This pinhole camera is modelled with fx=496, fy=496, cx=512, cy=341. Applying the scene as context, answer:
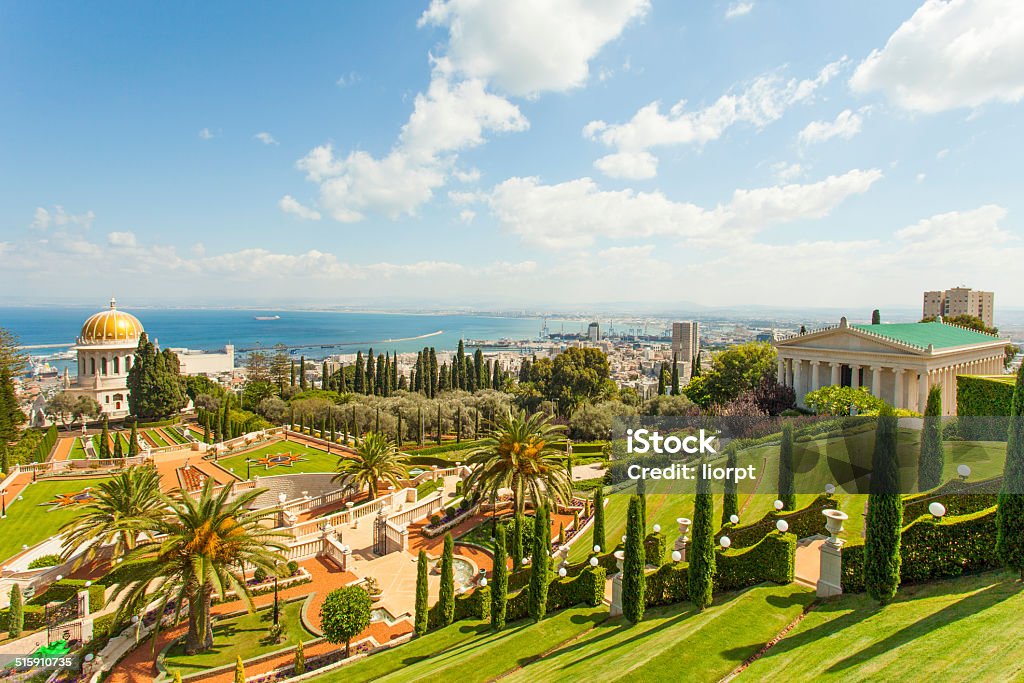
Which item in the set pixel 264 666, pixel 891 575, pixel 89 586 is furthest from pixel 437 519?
pixel 891 575

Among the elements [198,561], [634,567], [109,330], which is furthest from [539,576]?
[109,330]

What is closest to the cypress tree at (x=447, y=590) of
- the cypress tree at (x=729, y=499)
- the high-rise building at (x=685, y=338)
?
the cypress tree at (x=729, y=499)

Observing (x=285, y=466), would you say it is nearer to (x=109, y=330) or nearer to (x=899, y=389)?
(x=109, y=330)

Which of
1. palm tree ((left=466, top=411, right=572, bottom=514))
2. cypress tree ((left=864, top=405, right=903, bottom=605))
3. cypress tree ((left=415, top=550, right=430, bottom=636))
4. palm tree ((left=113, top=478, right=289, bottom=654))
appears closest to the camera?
cypress tree ((left=864, top=405, right=903, bottom=605))

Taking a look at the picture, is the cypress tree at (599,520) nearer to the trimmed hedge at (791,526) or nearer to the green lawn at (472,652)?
the green lawn at (472,652)

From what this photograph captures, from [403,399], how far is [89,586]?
115 ft

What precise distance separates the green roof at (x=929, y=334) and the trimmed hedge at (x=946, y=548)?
105ft

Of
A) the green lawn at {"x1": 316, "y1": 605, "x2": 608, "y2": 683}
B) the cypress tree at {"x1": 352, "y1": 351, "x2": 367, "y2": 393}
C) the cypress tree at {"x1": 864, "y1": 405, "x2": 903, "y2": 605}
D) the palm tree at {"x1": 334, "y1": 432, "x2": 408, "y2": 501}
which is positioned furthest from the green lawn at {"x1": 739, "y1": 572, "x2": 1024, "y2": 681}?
the cypress tree at {"x1": 352, "y1": 351, "x2": 367, "y2": 393}

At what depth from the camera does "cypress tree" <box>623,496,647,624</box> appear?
41.0 feet

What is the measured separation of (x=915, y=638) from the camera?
333 inches

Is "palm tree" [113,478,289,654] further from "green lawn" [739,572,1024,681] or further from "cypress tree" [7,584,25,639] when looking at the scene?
"green lawn" [739,572,1024,681]

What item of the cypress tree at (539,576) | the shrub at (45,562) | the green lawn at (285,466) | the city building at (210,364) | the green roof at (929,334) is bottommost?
the city building at (210,364)

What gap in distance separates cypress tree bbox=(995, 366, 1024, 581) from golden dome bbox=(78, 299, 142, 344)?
6892cm

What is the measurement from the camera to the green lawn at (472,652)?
1191cm
